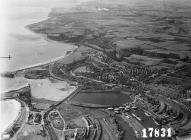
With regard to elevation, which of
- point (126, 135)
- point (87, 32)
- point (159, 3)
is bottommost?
point (126, 135)

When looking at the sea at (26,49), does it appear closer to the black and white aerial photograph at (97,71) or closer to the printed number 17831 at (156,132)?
the black and white aerial photograph at (97,71)

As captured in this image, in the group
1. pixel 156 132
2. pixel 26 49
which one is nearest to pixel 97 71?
pixel 26 49

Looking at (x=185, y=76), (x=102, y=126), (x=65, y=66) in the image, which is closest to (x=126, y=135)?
(x=102, y=126)

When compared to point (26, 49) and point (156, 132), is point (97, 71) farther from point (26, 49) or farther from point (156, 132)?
point (156, 132)

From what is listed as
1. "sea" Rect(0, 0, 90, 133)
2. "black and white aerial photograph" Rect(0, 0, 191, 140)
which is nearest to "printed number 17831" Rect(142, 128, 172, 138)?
"black and white aerial photograph" Rect(0, 0, 191, 140)

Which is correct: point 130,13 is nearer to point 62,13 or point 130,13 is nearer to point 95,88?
point 62,13

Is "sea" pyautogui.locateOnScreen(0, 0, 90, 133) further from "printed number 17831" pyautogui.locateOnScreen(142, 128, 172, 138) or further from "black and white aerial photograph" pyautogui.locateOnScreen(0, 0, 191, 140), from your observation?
"printed number 17831" pyautogui.locateOnScreen(142, 128, 172, 138)

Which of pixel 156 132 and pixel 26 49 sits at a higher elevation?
pixel 26 49

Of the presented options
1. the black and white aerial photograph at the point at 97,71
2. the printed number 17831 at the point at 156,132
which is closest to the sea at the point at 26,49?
the black and white aerial photograph at the point at 97,71
